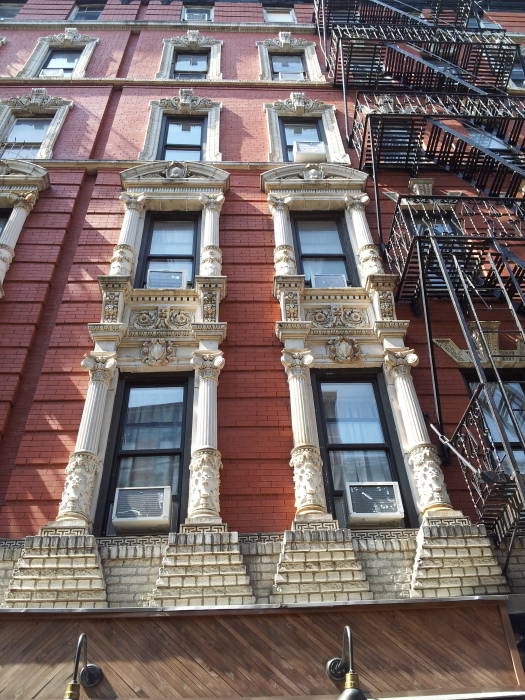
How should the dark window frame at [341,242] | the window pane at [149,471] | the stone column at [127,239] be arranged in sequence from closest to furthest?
the window pane at [149,471]
the stone column at [127,239]
the dark window frame at [341,242]

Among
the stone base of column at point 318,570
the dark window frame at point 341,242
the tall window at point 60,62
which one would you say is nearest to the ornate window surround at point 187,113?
the dark window frame at point 341,242

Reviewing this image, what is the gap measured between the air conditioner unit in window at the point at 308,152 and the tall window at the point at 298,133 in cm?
10

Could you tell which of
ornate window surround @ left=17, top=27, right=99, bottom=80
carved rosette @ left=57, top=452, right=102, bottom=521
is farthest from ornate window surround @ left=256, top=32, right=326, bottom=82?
carved rosette @ left=57, top=452, right=102, bottom=521

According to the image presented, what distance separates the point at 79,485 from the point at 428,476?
4418 mm

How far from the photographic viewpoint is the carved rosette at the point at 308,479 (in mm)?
7797

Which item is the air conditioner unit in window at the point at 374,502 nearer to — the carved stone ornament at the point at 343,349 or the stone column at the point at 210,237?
the carved stone ornament at the point at 343,349

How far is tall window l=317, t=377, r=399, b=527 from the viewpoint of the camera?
8180mm

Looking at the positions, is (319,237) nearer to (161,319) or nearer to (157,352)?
(161,319)

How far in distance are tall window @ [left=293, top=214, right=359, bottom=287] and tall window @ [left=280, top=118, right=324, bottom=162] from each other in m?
2.82

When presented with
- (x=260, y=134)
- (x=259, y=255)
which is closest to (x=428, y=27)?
(x=260, y=134)

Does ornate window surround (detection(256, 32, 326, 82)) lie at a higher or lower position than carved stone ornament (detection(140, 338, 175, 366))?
higher

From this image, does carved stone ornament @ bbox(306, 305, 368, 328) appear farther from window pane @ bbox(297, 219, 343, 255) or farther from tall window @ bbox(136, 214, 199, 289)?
tall window @ bbox(136, 214, 199, 289)

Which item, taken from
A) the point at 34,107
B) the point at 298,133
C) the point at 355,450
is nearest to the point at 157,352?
the point at 355,450

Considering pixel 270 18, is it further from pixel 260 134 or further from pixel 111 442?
pixel 111 442
